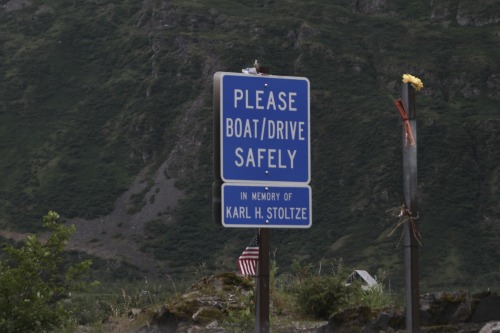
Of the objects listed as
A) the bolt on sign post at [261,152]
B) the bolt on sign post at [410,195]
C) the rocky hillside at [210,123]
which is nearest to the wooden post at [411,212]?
the bolt on sign post at [410,195]

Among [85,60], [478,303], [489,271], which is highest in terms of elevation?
[85,60]

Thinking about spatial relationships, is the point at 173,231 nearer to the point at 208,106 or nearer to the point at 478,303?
the point at 208,106

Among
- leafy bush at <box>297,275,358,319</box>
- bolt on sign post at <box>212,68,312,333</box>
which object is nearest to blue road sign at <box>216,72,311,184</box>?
bolt on sign post at <box>212,68,312,333</box>

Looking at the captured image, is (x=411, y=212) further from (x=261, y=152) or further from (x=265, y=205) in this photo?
(x=261, y=152)

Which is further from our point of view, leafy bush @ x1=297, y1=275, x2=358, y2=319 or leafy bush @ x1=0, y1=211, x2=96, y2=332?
leafy bush @ x1=297, y1=275, x2=358, y2=319

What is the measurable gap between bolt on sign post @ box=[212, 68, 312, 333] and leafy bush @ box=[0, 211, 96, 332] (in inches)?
188

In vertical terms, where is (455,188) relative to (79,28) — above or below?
below

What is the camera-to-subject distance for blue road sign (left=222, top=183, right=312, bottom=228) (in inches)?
314

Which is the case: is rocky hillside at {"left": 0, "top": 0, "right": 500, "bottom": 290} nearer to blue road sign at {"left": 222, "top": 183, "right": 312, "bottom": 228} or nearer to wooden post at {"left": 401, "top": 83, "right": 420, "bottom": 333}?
wooden post at {"left": 401, "top": 83, "right": 420, "bottom": 333}

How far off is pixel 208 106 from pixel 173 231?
17239 millimetres

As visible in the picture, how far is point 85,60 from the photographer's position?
117m

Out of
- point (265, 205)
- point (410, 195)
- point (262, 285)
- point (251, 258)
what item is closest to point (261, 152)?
point (265, 205)

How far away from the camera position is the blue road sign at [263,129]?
26.2ft

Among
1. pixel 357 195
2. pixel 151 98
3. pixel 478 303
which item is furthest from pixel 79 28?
pixel 478 303
